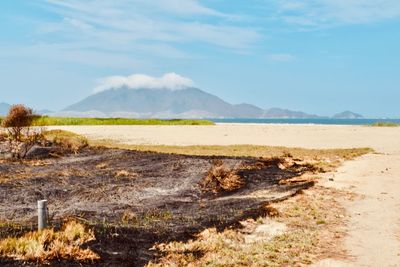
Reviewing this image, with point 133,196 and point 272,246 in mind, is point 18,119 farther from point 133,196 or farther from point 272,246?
point 272,246

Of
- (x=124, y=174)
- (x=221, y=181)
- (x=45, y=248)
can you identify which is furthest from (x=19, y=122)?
(x=45, y=248)

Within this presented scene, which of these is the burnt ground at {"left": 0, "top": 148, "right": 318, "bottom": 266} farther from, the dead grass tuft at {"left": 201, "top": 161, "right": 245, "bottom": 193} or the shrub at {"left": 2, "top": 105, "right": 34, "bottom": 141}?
the shrub at {"left": 2, "top": 105, "right": 34, "bottom": 141}

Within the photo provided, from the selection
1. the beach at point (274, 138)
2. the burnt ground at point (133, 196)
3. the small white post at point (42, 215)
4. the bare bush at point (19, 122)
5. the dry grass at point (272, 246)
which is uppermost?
the bare bush at point (19, 122)

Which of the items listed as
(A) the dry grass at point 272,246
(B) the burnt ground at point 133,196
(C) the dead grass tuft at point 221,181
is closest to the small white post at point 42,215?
(B) the burnt ground at point 133,196

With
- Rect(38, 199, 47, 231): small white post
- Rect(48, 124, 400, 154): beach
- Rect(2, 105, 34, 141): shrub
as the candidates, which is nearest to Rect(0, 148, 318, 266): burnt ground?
Rect(38, 199, 47, 231): small white post

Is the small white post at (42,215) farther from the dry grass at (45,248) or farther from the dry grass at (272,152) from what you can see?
the dry grass at (272,152)

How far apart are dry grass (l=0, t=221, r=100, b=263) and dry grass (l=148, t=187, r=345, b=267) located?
1393mm

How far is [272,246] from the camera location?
11.9m

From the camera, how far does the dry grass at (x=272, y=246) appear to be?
10.8 m

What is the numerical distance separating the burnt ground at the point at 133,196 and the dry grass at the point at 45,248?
0.97ft

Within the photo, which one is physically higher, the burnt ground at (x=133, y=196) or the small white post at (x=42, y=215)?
the small white post at (x=42, y=215)

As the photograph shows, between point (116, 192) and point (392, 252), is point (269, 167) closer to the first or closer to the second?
point (116, 192)

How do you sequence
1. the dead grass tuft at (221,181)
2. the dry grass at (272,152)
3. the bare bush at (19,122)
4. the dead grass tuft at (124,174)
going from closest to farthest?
the dead grass tuft at (221,181) → the dead grass tuft at (124,174) → the dry grass at (272,152) → the bare bush at (19,122)

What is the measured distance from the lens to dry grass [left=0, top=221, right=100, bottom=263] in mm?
9906
